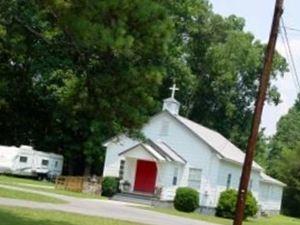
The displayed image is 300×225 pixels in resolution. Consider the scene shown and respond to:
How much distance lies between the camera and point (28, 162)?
5209cm

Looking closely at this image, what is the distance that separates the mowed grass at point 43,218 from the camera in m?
19.6

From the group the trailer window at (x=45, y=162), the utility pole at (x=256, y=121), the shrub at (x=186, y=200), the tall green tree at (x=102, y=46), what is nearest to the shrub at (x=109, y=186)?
the shrub at (x=186, y=200)

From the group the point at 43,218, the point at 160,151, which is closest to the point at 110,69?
the point at 43,218

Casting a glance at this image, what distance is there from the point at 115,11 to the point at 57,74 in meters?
38.4

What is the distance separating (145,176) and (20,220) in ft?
87.5

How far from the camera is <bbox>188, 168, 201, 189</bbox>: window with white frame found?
148 ft

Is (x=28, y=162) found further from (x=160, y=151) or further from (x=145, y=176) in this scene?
(x=160, y=151)

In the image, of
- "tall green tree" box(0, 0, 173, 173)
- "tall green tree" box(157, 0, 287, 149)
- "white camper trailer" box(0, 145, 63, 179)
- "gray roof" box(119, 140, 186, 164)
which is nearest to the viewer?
"tall green tree" box(0, 0, 173, 173)

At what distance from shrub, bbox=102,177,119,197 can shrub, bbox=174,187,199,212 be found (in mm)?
4454

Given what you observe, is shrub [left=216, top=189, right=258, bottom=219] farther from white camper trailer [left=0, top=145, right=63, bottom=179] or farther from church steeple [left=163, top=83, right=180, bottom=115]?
white camper trailer [left=0, top=145, right=63, bottom=179]

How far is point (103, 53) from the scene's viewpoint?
17.0m

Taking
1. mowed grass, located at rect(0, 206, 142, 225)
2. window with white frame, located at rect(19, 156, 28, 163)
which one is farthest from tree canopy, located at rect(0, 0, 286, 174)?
window with white frame, located at rect(19, 156, 28, 163)

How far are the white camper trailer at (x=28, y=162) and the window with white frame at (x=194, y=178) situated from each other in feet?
42.2

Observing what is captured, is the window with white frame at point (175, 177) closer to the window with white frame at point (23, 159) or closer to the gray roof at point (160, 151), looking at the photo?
the gray roof at point (160, 151)
